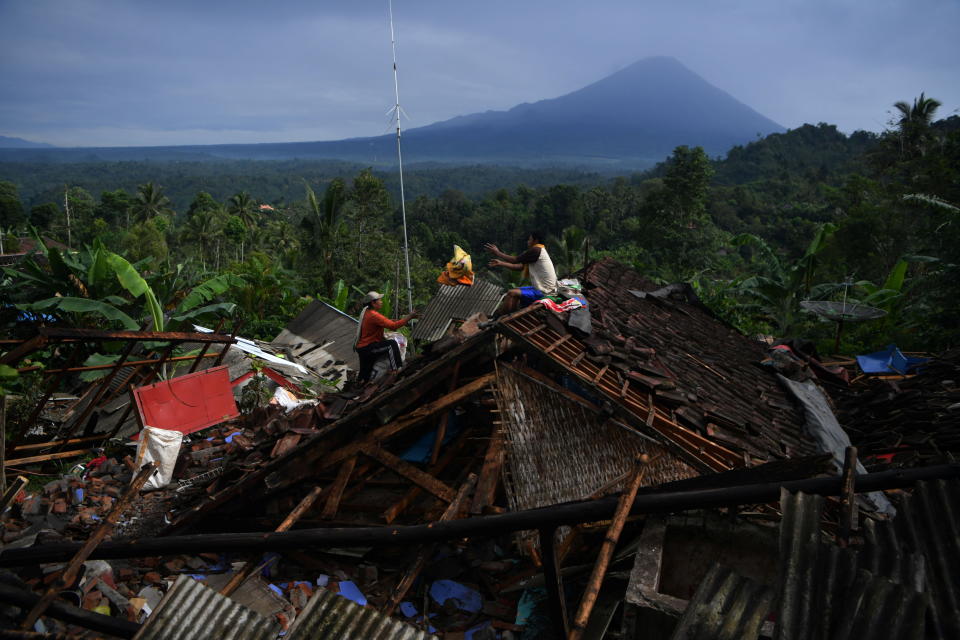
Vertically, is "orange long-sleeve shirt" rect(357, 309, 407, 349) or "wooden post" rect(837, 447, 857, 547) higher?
"wooden post" rect(837, 447, 857, 547)

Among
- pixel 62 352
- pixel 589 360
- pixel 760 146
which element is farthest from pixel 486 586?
pixel 760 146

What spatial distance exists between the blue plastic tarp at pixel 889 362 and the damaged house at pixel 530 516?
2.04 metres

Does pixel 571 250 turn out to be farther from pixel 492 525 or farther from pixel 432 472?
pixel 492 525

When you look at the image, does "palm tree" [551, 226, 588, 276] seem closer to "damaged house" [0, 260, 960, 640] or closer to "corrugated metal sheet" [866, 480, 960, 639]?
"damaged house" [0, 260, 960, 640]

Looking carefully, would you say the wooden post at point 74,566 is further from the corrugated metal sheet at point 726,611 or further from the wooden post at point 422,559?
the corrugated metal sheet at point 726,611

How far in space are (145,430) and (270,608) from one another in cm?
301

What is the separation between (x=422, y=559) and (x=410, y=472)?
32.5 inches

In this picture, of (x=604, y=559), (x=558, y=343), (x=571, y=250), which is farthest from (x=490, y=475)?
(x=571, y=250)

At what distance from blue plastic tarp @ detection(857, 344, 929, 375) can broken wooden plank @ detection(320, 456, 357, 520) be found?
8192mm

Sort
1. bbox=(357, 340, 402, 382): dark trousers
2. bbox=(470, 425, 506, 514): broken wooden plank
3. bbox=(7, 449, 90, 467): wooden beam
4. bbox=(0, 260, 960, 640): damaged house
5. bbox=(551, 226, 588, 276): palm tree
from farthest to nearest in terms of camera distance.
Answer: bbox=(551, 226, 588, 276): palm tree, bbox=(357, 340, 402, 382): dark trousers, bbox=(7, 449, 90, 467): wooden beam, bbox=(470, 425, 506, 514): broken wooden plank, bbox=(0, 260, 960, 640): damaged house

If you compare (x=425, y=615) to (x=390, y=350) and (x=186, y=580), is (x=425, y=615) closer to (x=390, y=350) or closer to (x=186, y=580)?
(x=186, y=580)

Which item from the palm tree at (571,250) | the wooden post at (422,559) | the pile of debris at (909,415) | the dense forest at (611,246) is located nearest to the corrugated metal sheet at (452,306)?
the dense forest at (611,246)

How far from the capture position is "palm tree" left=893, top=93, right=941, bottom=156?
30703 millimetres

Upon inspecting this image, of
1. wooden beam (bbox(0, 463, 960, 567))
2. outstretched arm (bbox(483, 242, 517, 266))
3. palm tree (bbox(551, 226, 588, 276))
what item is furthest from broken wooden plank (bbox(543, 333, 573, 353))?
palm tree (bbox(551, 226, 588, 276))
